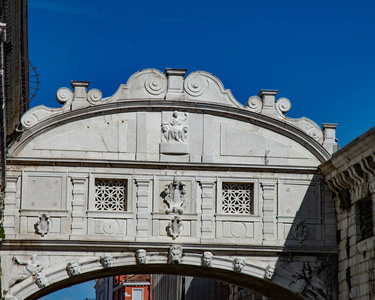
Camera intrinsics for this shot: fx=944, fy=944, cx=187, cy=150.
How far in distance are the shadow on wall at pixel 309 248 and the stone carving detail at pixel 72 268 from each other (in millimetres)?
3814

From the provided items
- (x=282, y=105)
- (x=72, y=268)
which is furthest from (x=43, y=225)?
(x=282, y=105)

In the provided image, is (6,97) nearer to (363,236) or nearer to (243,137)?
(243,137)

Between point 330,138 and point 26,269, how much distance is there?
256 inches

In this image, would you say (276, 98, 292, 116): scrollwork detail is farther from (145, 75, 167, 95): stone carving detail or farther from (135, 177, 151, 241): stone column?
(135, 177, 151, 241): stone column

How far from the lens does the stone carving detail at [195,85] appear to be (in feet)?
61.4

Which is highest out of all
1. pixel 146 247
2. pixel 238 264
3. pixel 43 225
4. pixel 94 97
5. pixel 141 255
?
pixel 94 97

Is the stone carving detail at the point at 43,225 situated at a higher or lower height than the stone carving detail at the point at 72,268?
higher

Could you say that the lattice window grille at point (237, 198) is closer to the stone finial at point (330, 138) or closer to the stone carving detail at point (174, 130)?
the stone carving detail at point (174, 130)

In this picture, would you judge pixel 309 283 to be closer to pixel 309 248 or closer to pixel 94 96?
pixel 309 248

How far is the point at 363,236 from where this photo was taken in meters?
17.6

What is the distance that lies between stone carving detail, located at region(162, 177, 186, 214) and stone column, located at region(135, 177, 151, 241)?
37cm

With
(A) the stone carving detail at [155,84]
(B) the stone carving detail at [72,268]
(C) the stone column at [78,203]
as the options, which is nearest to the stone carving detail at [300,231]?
(A) the stone carving detail at [155,84]

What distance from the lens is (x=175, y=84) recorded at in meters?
18.7

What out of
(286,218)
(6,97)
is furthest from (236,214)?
(6,97)
